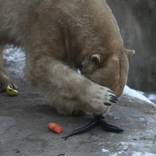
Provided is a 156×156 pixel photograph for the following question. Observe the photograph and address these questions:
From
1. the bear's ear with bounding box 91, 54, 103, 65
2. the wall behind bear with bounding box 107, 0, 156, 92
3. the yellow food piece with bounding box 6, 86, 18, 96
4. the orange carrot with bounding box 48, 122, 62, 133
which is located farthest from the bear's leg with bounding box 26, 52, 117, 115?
the wall behind bear with bounding box 107, 0, 156, 92

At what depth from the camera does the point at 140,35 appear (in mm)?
10117

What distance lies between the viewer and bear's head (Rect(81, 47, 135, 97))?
281 cm

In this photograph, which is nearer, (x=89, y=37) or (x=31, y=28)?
(x=89, y=37)

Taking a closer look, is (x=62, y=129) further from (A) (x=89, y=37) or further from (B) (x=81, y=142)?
(A) (x=89, y=37)

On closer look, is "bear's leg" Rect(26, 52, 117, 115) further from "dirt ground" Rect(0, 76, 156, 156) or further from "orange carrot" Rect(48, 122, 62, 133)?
"orange carrot" Rect(48, 122, 62, 133)

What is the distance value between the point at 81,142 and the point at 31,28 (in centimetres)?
157

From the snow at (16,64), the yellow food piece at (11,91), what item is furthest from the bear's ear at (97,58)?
the snow at (16,64)

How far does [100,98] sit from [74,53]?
0.70 meters

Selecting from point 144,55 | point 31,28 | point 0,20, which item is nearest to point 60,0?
point 31,28

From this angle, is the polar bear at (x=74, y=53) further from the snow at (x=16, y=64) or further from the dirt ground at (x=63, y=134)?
the snow at (x=16, y=64)

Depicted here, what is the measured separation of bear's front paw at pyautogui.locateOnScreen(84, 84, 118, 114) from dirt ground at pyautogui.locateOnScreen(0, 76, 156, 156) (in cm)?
28

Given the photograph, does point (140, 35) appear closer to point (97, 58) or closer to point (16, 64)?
point (16, 64)

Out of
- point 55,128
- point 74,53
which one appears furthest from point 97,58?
point 55,128

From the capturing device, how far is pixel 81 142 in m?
2.48
